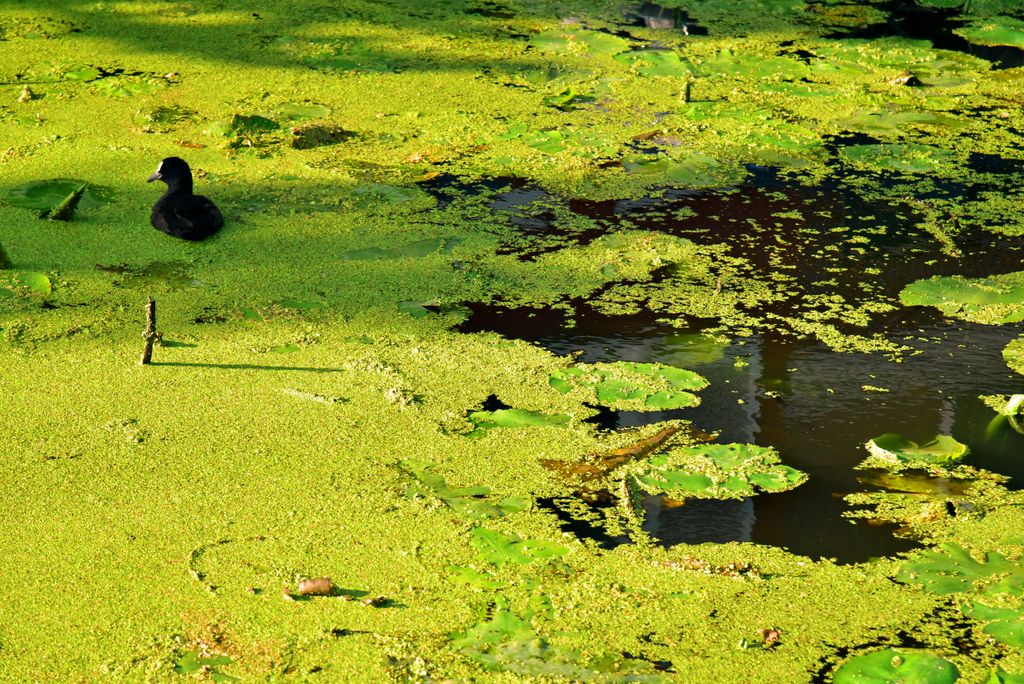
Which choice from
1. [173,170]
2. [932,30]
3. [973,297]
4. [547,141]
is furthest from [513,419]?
[932,30]

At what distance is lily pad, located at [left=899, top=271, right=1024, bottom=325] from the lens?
301 centimetres

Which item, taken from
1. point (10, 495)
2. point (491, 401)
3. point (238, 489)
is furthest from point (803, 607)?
point (10, 495)

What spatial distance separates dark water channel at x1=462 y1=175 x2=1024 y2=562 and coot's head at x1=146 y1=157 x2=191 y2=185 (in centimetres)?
91

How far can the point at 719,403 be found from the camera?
2549 mm

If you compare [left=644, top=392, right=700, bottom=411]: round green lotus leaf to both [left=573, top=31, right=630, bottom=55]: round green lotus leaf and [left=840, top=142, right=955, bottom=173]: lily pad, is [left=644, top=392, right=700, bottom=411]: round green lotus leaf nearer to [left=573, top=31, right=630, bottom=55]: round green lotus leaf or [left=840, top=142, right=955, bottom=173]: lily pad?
[left=840, top=142, right=955, bottom=173]: lily pad

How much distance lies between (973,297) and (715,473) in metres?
1.18

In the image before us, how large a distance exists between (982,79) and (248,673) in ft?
13.7

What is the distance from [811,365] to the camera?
2.74 meters

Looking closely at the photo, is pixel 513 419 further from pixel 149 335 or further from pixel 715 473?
pixel 149 335

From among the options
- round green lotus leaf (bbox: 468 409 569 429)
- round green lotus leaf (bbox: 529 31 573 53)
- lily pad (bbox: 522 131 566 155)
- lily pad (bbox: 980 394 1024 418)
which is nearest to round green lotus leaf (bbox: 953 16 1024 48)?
round green lotus leaf (bbox: 529 31 573 53)

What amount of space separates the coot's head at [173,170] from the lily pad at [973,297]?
1976 mm

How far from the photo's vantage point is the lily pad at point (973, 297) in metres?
3.01

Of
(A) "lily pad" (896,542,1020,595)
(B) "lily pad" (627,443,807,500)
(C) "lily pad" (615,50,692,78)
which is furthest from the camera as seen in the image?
(C) "lily pad" (615,50,692,78)

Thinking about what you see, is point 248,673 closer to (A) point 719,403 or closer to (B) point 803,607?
(B) point 803,607
